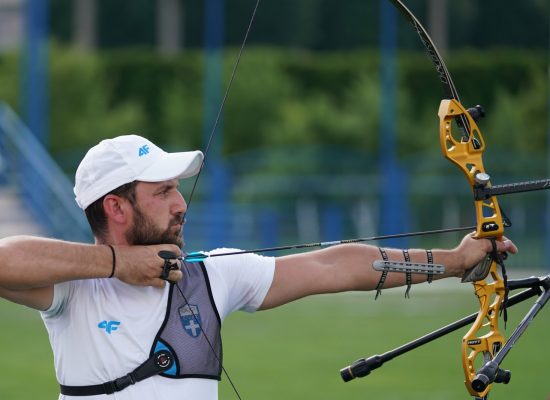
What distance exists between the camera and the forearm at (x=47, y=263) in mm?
3262

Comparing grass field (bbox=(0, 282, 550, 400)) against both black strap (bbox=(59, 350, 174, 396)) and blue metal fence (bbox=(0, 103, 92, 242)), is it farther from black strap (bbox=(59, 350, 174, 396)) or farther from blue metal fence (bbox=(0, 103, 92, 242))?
black strap (bbox=(59, 350, 174, 396))

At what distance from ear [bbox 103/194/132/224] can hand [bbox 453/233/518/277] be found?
33.1 inches

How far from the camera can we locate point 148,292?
11.1 feet

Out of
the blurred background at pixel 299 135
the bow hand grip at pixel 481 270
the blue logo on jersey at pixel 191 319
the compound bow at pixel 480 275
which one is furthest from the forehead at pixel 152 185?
the blurred background at pixel 299 135

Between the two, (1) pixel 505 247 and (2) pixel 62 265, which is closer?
(2) pixel 62 265

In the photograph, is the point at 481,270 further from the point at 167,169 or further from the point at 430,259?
the point at 167,169

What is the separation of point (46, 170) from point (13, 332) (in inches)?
307

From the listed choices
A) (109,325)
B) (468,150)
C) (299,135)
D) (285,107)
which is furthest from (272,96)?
(109,325)

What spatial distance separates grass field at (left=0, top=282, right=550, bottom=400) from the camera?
28.4 ft

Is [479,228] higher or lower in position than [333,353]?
higher

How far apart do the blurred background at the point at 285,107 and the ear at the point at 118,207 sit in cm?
1551

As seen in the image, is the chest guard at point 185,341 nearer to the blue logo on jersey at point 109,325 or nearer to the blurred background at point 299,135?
the blue logo on jersey at point 109,325

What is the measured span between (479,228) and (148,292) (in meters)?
0.85

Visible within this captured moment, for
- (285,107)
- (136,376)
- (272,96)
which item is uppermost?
(136,376)
